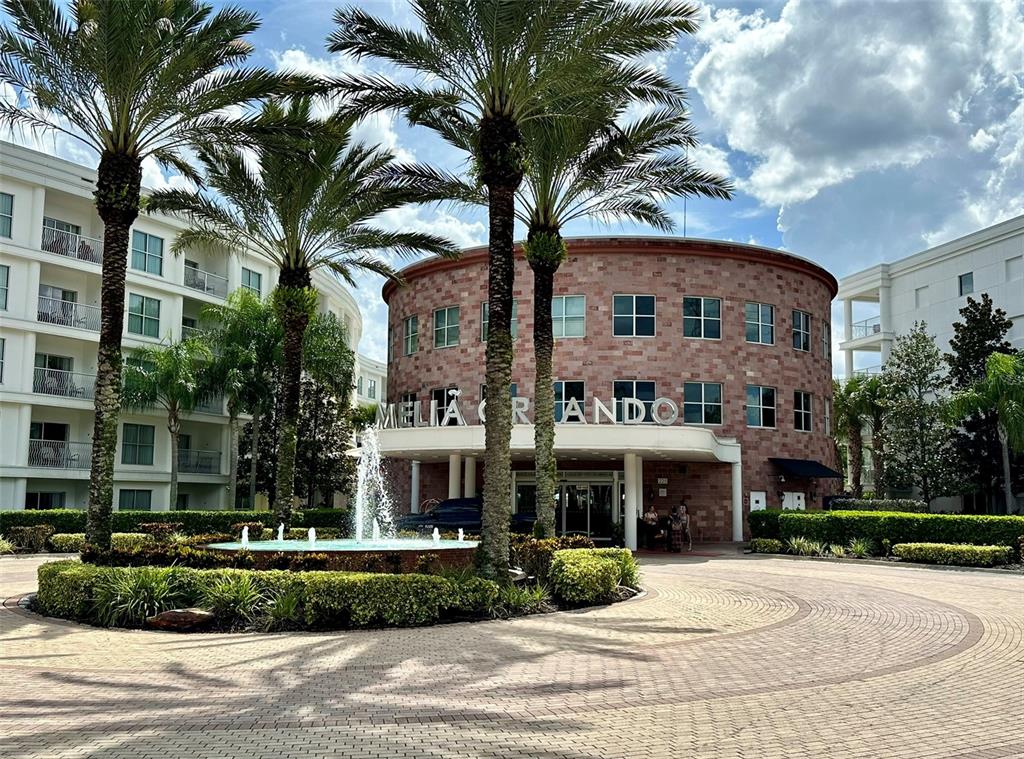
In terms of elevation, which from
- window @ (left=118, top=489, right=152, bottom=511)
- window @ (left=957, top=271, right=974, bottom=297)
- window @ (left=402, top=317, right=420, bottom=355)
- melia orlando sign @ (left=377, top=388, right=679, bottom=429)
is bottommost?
window @ (left=118, top=489, right=152, bottom=511)

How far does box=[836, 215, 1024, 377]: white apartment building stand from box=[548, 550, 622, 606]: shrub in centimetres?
3773

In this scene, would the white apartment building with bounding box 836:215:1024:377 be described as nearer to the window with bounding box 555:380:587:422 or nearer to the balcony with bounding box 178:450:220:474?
the window with bounding box 555:380:587:422

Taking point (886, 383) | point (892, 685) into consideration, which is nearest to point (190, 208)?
point (892, 685)

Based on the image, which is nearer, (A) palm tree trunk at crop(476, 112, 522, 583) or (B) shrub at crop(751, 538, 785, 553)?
(A) palm tree trunk at crop(476, 112, 522, 583)

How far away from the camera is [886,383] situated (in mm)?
39219

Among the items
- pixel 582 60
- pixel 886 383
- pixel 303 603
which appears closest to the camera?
pixel 303 603

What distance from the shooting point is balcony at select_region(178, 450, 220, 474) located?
4147 centimetres

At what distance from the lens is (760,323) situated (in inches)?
1412

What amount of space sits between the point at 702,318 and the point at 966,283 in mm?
22678

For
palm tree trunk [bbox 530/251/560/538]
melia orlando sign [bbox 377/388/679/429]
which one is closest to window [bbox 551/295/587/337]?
melia orlando sign [bbox 377/388/679/429]

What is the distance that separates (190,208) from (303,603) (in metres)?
14.3

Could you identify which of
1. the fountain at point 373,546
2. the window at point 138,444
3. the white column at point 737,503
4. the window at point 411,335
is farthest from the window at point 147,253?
the white column at point 737,503

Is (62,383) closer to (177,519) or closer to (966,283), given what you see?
(177,519)

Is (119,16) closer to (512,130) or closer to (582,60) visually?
(512,130)
